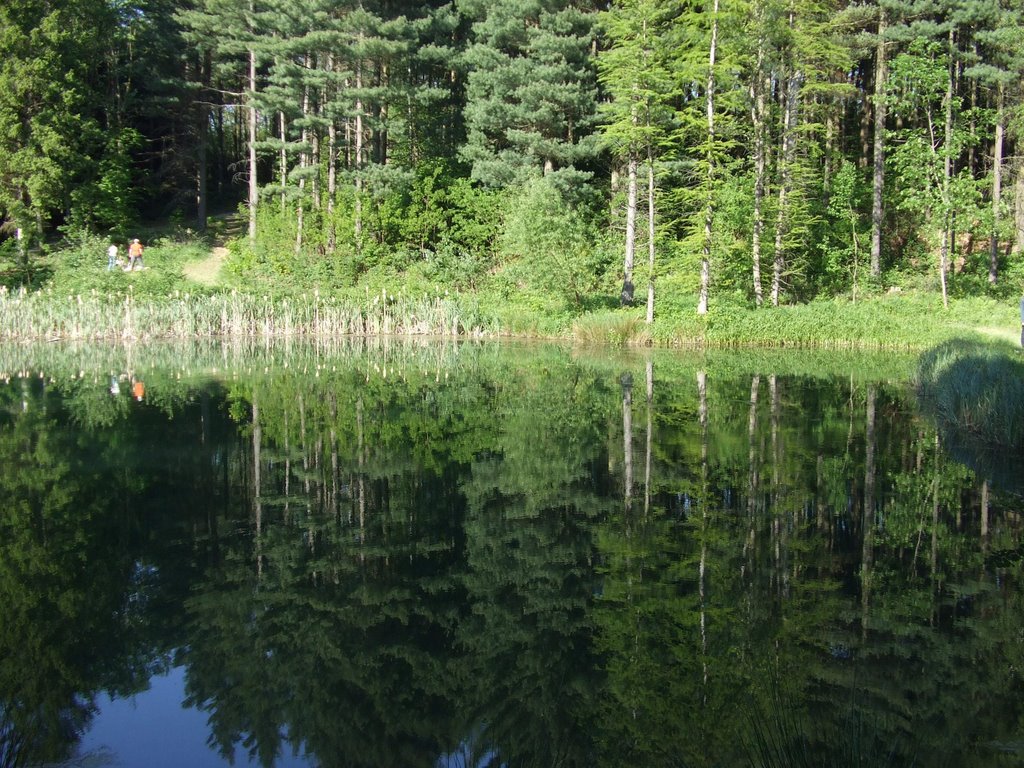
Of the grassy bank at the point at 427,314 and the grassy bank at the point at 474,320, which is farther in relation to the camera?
the grassy bank at the point at 427,314

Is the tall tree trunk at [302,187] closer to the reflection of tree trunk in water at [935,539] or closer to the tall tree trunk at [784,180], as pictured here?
the tall tree trunk at [784,180]

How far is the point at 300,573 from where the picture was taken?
6.53 meters

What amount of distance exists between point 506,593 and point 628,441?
210 inches

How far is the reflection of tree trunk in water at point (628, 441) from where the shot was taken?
860 centimetres

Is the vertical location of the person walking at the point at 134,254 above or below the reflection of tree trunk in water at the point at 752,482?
above

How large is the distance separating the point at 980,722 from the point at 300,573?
15.0ft

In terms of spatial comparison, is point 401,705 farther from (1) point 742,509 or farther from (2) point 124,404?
(2) point 124,404

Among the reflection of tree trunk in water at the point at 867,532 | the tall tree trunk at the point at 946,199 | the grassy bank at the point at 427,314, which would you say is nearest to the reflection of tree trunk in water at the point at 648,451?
the reflection of tree trunk in water at the point at 867,532

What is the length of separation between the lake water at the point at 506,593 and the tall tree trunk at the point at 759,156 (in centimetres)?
1589

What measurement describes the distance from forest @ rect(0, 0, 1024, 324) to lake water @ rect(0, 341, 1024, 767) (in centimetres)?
1719

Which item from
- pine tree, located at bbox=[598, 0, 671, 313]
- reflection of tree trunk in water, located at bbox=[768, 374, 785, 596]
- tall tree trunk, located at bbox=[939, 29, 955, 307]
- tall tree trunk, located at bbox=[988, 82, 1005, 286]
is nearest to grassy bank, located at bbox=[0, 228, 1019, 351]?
tall tree trunk, located at bbox=[939, 29, 955, 307]

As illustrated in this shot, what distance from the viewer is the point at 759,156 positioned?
27641mm

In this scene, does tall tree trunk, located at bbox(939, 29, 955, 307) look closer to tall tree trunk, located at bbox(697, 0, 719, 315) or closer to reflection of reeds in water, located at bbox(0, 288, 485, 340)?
tall tree trunk, located at bbox(697, 0, 719, 315)

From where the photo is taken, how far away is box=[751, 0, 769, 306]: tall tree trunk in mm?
26938
